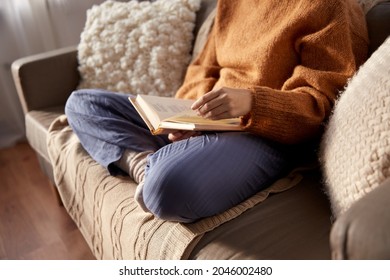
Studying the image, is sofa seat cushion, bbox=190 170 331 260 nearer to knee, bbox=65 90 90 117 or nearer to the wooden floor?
knee, bbox=65 90 90 117

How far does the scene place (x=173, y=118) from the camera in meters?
0.77

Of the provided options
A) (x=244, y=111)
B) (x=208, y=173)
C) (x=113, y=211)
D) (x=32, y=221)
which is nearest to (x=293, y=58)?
(x=244, y=111)

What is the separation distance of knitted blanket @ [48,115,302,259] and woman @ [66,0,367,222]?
2 centimetres

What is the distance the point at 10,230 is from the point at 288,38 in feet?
3.62

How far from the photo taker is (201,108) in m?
0.75

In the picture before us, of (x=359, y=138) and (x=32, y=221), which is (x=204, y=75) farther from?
(x=32, y=221)

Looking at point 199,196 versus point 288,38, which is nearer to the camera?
point 199,196

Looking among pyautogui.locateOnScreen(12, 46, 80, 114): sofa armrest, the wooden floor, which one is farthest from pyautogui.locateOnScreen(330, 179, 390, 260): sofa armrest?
pyautogui.locateOnScreen(12, 46, 80, 114): sofa armrest

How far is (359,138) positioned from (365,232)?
24cm

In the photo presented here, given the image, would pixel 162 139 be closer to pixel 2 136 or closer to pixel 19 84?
pixel 19 84

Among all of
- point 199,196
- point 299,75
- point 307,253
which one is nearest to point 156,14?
point 299,75

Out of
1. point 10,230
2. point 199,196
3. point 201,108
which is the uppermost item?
point 201,108

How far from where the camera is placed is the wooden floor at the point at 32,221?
124 cm

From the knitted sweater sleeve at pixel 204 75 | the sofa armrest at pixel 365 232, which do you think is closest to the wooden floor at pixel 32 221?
the knitted sweater sleeve at pixel 204 75
